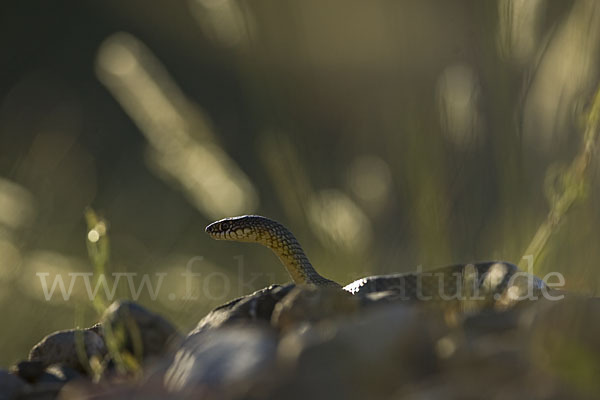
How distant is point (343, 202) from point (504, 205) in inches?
31.0

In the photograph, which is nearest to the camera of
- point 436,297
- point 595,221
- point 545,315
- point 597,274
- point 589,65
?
point 545,315

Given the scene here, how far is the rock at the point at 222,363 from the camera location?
2.08 meters

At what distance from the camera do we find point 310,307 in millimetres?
2500

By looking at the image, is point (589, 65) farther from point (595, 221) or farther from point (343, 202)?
point (343, 202)

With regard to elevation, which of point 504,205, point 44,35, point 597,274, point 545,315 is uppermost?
point 44,35

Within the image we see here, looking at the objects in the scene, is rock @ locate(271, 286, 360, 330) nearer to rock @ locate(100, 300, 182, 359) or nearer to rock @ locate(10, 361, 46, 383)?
rock @ locate(100, 300, 182, 359)

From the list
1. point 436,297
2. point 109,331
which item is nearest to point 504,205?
point 436,297

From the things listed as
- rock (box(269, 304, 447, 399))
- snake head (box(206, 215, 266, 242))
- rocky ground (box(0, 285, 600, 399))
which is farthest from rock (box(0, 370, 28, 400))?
snake head (box(206, 215, 266, 242))

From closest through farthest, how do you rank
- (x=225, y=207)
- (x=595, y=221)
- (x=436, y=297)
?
(x=595, y=221)
(x=436, y=297)
(x=225, y=207)

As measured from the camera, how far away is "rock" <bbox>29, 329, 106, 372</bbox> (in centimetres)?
339

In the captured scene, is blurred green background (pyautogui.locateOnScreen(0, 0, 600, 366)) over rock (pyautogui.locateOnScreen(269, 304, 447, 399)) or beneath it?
over

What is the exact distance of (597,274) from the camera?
115 inches

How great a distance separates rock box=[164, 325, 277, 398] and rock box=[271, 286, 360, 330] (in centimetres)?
17

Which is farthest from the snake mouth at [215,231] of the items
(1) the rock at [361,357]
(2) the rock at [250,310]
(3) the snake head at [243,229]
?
(1) the rock at [361,357]
